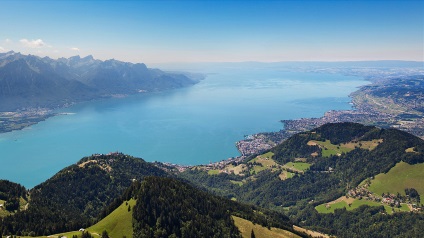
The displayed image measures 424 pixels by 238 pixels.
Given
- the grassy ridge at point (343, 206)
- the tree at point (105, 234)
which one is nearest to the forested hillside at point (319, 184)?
the grassy ridge at point (343, 206)

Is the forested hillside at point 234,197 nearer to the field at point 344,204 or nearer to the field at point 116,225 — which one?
the field at point 344,204

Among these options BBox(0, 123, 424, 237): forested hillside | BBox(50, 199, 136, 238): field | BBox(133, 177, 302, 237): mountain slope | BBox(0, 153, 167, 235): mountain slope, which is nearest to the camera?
BBox(50, 199, 136, 238): field

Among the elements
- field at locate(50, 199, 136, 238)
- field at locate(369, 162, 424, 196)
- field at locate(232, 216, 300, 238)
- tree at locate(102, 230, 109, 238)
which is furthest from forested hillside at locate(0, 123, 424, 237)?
tree at locate(102, 230, 109, 238)

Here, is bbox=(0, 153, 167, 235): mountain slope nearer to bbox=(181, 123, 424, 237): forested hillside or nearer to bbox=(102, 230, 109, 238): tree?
bbox=(102, 230, 109, 238): tree

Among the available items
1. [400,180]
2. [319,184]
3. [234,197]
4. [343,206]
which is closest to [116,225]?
[234,197]

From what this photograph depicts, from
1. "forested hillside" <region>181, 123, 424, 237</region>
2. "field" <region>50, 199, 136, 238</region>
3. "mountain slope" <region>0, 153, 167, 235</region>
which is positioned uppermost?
"field" <region>50, 199, 136, 238</region>

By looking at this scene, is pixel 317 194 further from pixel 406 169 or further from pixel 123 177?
pixel 123 177
